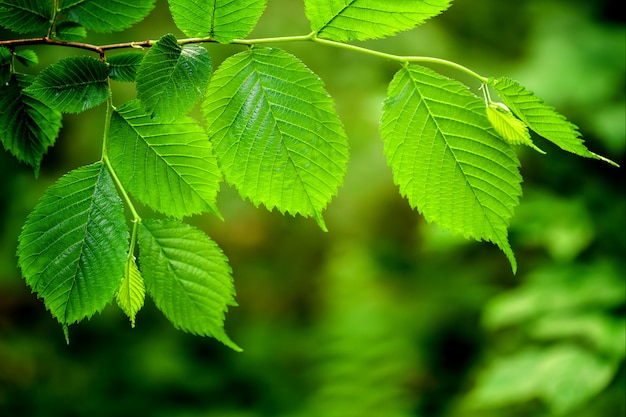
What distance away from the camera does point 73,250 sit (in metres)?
0.44

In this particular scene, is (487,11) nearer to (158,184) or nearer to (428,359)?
(428,359)

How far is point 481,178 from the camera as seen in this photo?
47 cm

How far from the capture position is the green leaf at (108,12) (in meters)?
0.47

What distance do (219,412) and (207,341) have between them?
0.41m

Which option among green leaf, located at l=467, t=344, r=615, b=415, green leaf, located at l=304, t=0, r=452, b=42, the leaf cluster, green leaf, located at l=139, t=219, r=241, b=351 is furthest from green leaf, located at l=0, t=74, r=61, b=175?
green leaf, located at l=467, t=344, r=615, b=415

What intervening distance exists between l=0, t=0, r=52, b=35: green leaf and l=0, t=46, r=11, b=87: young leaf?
0.02 metres

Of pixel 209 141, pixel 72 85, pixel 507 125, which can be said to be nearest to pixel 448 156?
pixel 507 125

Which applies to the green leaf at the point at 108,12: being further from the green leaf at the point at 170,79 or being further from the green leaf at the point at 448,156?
the green leaf at the point at 448,156

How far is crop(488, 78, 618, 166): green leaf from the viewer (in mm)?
437

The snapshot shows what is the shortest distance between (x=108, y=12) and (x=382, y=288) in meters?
2.59

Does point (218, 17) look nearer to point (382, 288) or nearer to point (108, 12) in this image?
point (108, 12)

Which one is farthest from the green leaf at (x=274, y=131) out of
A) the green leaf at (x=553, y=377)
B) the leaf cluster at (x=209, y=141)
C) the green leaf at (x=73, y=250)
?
the green leaf at (x=553, y=377)

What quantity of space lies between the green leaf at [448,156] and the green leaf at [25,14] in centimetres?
29

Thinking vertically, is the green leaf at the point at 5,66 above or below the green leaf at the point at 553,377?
above
